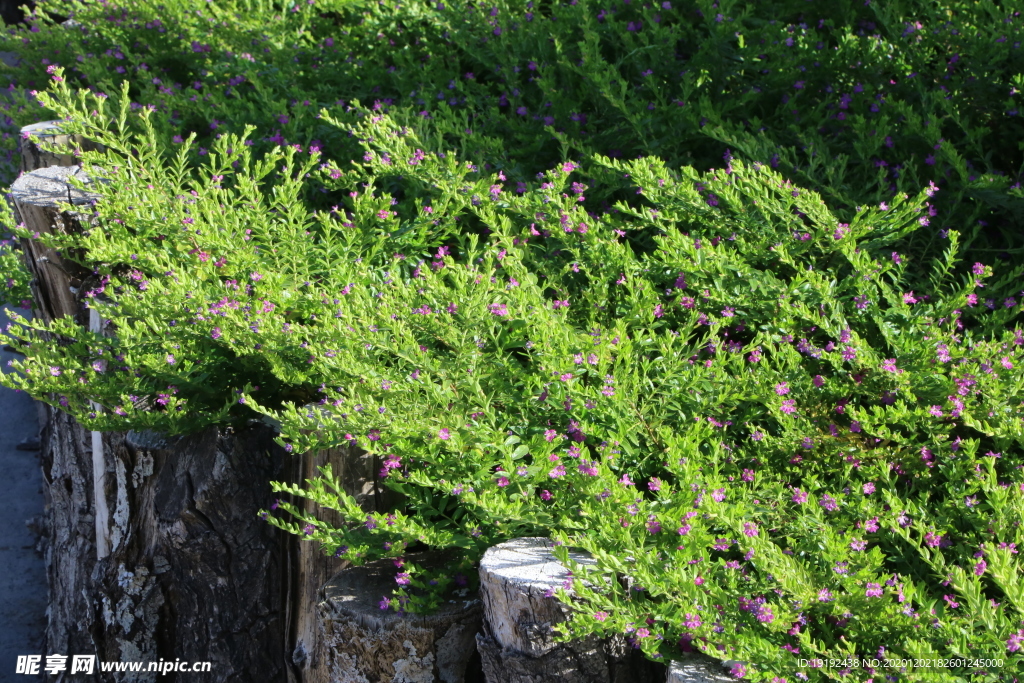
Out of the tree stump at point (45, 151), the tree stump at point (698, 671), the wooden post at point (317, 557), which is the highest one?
the tree stump at point (45, 151)

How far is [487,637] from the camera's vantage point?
2.01 meters

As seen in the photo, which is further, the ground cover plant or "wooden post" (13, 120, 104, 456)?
"wooden post" (13, 120, 104, 456)

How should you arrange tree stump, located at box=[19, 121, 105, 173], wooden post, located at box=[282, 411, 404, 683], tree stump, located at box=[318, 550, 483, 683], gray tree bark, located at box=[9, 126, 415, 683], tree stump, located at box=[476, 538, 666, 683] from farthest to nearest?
tree stump, located at box=[19, 121, 105, 173]
gray tree bark, located at box=[9, 126, 415, 683]
wooden post, located at box=[282, 411, 404, 683]
tree stump, located at box=[318, 550, 483, 683]
tree stump, located at box=[476, 538, 666, 683]

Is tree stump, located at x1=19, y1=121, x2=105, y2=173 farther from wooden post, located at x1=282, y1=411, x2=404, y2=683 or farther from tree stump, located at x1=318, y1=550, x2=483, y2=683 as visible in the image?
tree stump, located at x1=318, y1=550, x2=483, y2=683

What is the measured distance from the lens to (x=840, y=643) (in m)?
1.82

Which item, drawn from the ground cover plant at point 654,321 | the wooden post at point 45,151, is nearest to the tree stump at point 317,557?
the ground cover plant at point 654,321

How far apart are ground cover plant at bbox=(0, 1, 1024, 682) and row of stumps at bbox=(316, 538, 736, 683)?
71 millimetres

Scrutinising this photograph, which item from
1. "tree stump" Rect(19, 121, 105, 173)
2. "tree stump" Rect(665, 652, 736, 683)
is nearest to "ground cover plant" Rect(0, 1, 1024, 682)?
"tree stump" Rect(665, 652, 736, 683)

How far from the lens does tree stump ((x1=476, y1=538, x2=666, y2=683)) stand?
1878 mm

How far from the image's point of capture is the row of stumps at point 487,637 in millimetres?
1884

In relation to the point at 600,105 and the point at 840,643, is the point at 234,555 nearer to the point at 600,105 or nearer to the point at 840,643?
the point at 840,643

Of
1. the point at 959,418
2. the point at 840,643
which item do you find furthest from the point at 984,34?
the point at 840,643

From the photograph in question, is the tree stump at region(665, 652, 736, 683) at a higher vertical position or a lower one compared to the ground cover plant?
lower

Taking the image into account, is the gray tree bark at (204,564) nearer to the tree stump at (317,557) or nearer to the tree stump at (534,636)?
the tree stump at (317,557)
